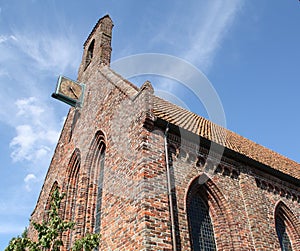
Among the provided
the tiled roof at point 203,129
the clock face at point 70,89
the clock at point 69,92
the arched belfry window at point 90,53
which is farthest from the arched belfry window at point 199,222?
the arched belfry window at point 90,53

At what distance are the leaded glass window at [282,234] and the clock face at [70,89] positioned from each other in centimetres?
1047

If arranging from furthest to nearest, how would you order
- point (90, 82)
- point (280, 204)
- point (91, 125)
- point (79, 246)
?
point (90, 82), point (91, 125), point (280, 204), point (79, 246)

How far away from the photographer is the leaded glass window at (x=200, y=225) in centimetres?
915

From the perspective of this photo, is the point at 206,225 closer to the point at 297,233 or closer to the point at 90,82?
the point at 297,233

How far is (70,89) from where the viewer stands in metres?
15.0

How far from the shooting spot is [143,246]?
23.0 ft

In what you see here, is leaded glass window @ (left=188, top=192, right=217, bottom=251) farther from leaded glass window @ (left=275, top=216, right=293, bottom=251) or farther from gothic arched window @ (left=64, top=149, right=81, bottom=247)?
gothic arched window @ (left=64, top=149, right=81, bottom=247)

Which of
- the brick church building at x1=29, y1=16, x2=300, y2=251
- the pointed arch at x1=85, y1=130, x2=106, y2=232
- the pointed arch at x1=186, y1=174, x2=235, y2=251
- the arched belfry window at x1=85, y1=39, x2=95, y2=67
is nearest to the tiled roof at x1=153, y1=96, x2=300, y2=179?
the brick church building at x1=29, y1=16, x2=300, y2=251

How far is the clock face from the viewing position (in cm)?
1444

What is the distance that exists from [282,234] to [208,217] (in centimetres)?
407

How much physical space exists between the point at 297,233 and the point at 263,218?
9.58ft

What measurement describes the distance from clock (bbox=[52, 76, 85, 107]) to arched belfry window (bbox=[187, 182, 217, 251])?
7.61 metres

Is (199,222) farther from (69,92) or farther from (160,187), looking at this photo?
(69,92)

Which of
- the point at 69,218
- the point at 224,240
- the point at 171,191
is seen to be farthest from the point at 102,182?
the point at 224,240
